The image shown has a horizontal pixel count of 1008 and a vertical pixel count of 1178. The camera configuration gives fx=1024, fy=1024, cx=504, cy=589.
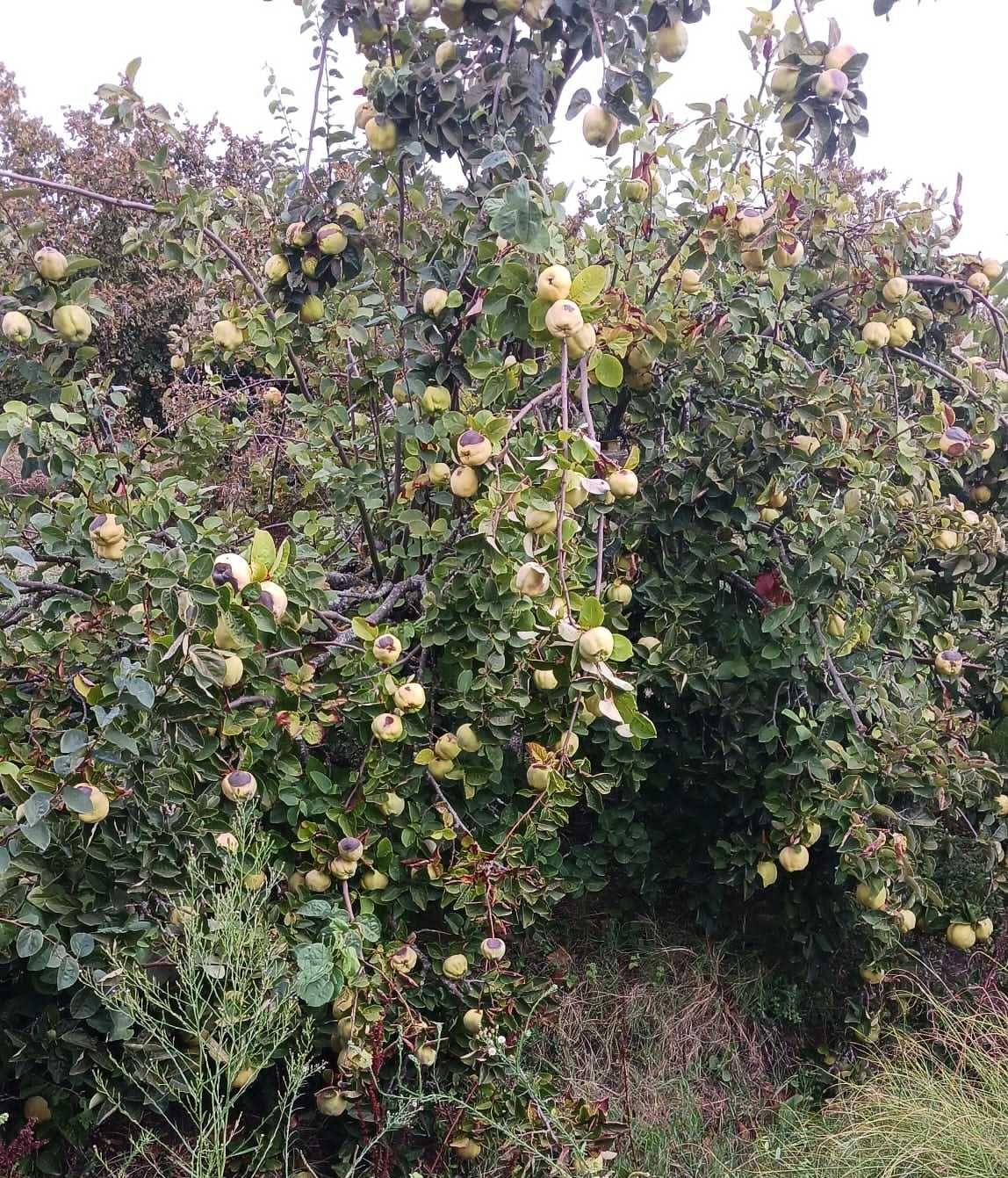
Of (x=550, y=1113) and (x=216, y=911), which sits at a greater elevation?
(x=216, y=911)

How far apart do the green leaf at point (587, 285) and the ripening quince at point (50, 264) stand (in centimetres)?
93

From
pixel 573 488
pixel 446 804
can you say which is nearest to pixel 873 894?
pixel 446 804

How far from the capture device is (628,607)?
2.75 metres

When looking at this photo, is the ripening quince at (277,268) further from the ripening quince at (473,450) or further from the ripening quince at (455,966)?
the ripening quince at (455,966)

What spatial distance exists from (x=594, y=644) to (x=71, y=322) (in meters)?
1.15

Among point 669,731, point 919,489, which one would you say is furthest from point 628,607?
point 919,489

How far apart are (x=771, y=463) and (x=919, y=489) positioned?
423mm

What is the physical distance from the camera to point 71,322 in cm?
187

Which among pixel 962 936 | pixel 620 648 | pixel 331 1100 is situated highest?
pixel 620 648

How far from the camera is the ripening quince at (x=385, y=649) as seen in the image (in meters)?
1.91

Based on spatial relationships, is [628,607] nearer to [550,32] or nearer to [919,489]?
[919,489]

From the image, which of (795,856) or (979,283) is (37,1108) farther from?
(979,283)

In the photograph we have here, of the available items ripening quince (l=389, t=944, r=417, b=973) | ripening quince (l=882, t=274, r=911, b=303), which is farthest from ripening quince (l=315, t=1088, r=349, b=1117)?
ripening quince (l=882, t=274, r=911, b=303)

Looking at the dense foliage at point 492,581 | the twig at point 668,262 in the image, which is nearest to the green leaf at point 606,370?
the dense foliage at point 492,581
